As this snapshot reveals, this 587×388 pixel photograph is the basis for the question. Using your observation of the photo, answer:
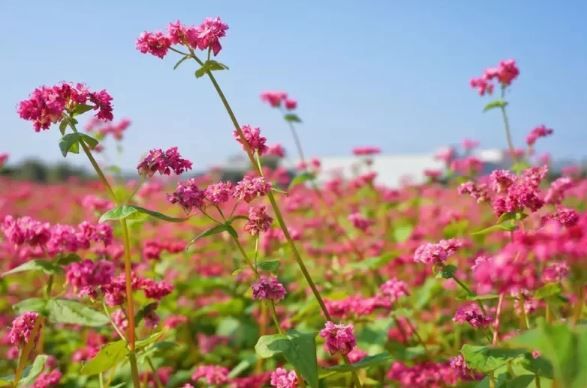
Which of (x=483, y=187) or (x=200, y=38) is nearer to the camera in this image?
(x=200, y=38)

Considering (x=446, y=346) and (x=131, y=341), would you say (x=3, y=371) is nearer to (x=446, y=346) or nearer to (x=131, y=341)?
(x=131, y=341)

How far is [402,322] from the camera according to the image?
506 centimetres

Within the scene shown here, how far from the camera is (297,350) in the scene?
2449 millimetres

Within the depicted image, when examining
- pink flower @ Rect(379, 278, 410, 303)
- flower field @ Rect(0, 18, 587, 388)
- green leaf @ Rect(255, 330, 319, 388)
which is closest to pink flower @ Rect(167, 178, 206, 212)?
flower field @ Rect(0, 18, 587, 388)

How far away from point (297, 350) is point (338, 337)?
230mm

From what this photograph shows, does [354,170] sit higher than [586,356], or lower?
higher

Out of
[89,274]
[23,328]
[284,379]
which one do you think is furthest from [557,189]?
[23,328]

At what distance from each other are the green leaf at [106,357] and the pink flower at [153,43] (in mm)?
1235

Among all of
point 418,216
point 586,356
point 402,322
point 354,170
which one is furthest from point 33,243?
point 418,216

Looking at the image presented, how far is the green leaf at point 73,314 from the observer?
298cm

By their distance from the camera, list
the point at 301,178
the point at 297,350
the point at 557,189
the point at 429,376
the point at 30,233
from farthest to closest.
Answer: the point at 301,178, the point at 557,189, the point at 429,376, the point at 30,233, the point at 297,350

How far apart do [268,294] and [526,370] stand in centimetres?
101

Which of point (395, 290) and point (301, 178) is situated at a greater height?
point (301, 178)

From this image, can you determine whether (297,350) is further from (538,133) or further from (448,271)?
(538,133)
